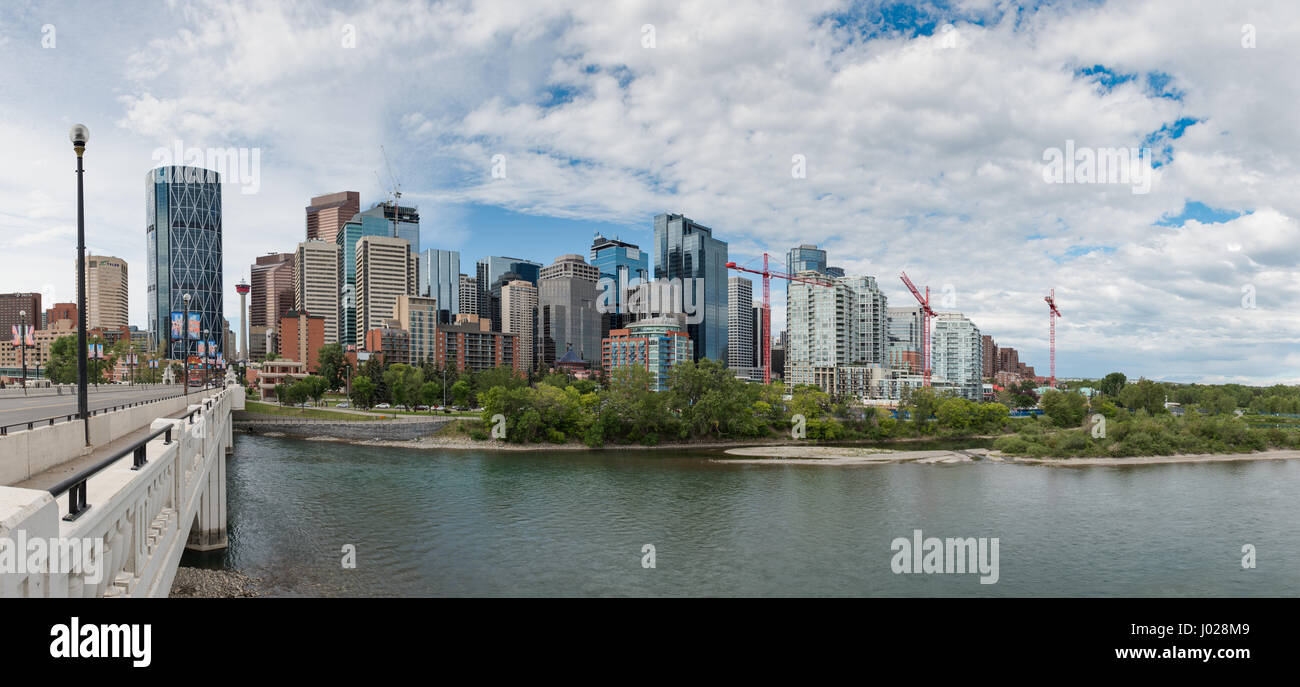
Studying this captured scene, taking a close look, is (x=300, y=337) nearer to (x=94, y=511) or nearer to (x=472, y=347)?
(x=472, y=347)

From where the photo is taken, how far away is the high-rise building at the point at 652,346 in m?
131

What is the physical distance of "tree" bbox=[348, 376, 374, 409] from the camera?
81.9 metres

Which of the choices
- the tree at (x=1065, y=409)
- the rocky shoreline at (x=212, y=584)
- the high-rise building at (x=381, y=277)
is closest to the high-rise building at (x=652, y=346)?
the high-rise building at (x=381, y=277)

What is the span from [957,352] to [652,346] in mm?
64351

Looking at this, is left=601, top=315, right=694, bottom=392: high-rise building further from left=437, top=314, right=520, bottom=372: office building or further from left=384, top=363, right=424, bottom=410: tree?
left=384, top=363, right=424, bottom=410: tree

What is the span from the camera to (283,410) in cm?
7419

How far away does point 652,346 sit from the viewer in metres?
132

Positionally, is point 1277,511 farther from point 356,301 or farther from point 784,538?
point 356,301

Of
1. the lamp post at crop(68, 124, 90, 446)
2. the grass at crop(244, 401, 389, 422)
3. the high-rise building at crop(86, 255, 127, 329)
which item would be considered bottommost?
→ the grass at crop(244, 401, 389, 422)

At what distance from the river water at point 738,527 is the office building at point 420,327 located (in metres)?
85.8

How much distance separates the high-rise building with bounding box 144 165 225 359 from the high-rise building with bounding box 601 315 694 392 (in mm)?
124279

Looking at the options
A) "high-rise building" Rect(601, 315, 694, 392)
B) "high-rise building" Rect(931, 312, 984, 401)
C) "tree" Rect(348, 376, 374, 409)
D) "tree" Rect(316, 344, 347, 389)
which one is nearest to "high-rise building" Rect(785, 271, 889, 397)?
"high-rise building" Rect(931, 312, 984, 401)

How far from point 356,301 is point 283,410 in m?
118
